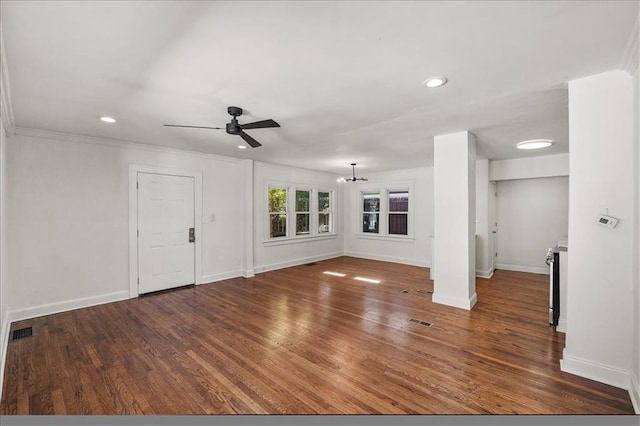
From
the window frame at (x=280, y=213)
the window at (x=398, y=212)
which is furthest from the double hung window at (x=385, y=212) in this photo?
the window frame at (x=280, y=213)

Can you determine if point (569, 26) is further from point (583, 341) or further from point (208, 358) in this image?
Result: point (208, 358)

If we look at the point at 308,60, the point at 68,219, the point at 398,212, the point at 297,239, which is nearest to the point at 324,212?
the point at 297,239

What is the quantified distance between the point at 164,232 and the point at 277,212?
2.61 meters

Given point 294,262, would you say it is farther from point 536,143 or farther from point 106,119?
point 536,143

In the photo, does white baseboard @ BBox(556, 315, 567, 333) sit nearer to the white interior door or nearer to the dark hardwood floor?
the dark hardwood floor

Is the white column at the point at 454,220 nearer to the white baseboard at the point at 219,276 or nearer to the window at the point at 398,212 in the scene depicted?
the window at the point at 398,212

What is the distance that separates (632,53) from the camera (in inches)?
75.2

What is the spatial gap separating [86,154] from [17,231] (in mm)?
1286

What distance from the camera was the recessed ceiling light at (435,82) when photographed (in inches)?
91.8

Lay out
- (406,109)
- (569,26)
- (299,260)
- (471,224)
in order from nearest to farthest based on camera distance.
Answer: (569,26)
(406,109)
(471,224)
(299,260)

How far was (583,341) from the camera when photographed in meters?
2.33

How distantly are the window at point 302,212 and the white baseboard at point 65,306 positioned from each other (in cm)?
402

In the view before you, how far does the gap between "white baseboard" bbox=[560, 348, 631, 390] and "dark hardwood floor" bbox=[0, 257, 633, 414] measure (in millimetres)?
60

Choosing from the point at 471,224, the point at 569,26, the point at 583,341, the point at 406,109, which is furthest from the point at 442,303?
the point at 569,26
